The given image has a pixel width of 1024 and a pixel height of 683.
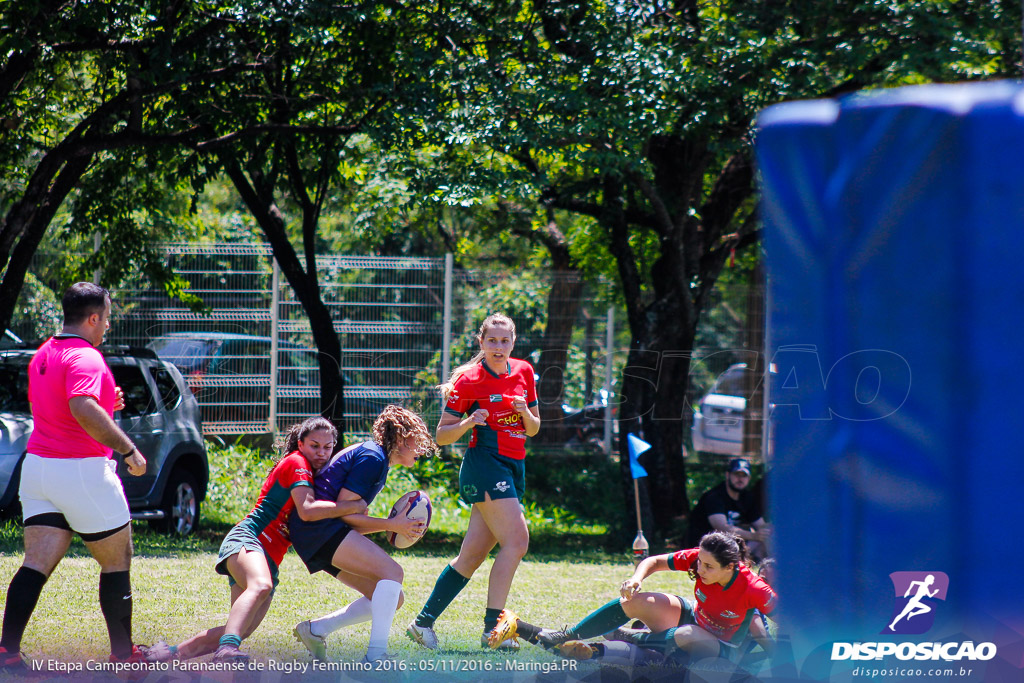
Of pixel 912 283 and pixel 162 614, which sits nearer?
pixel 912 283

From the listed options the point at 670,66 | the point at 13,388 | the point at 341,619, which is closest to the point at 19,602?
the point at 341,619

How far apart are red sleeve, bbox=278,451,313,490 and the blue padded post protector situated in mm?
3381

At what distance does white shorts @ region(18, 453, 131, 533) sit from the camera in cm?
460

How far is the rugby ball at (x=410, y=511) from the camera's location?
5078 millimetres

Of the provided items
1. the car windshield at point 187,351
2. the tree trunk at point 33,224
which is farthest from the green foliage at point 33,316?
the tree trunk at point 33,224

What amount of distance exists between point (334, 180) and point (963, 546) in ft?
39.8

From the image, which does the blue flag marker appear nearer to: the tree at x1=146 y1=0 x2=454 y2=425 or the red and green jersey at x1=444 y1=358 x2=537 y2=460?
the red and green jersey at x1=444 y1=358 x2=537 y2=460

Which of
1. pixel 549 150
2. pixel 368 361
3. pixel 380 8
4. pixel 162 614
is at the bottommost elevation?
pixel 162 614

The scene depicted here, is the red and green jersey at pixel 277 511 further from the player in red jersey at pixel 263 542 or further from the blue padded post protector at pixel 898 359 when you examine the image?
the blue padded post protector at pixel 898 359

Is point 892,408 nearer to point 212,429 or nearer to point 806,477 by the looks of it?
point 806,477

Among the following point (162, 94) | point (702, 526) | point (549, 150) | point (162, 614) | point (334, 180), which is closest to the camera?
point (162, 614)

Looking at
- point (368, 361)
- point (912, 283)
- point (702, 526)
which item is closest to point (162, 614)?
point (702, 526)

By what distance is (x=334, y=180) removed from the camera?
43.4 ft

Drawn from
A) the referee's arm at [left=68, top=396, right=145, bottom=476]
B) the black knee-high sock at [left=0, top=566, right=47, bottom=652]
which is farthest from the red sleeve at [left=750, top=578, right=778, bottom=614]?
the black knee-high sock at [left=0, top=566, right=47, bottom=652]
